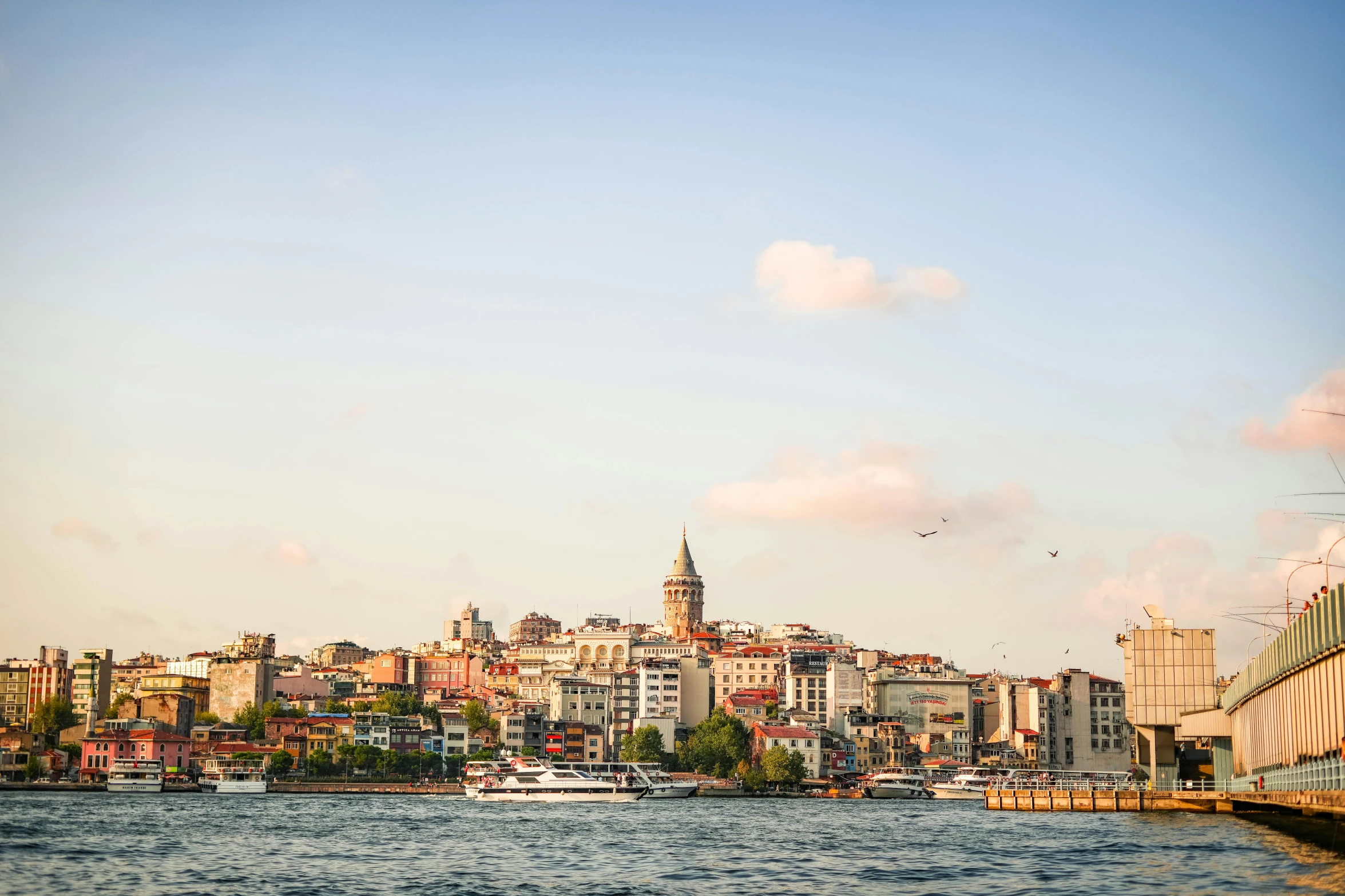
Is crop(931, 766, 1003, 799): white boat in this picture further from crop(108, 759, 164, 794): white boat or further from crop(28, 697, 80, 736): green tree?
crop(28, 697, 80, 736): green tree

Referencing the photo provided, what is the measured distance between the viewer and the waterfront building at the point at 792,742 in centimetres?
11988

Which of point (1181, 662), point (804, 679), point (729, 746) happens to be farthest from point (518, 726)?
point (1181, 662)

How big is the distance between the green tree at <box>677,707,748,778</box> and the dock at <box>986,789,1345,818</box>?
146ft

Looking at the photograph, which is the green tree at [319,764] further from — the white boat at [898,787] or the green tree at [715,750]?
the white boat at [898,787]

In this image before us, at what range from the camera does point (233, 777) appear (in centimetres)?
10775

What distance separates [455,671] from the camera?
169 m

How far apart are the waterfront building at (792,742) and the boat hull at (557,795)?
24.1m

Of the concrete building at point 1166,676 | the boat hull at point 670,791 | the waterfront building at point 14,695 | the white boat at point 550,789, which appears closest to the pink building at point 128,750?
the white boat at point 550,789

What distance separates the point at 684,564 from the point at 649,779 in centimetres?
8640

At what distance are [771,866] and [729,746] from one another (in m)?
77.6

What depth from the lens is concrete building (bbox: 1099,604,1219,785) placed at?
72.9m

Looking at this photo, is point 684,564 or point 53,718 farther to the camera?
point 684,564

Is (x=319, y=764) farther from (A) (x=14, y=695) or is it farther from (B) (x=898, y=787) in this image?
(A) (x=14, y=695)

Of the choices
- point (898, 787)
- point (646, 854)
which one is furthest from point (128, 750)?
point (646, 854)
